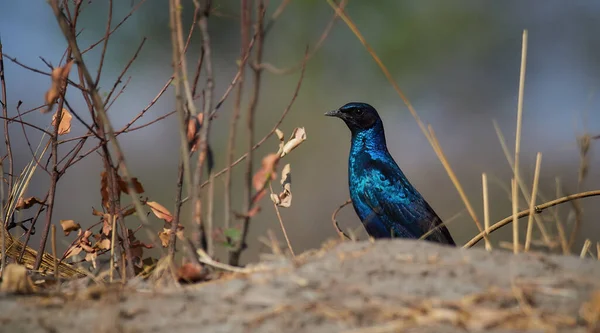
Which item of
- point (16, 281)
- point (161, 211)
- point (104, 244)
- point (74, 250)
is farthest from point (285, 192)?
point (16, 281)

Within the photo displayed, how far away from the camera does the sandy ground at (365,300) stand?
7.20ft

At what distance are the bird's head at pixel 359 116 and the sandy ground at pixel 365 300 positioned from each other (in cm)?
298

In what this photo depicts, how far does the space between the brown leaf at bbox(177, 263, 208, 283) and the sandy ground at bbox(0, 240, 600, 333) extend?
169 mm

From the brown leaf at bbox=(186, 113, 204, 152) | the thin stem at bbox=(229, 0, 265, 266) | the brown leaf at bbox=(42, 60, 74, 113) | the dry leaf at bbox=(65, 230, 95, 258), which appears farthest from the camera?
the dry leaf at bbox=(65, 230, 95, 258)

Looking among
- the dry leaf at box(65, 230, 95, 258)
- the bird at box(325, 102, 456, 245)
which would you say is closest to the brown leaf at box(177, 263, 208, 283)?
the dry leaf at box(65, 230, 95, 258)

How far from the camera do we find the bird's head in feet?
18.5

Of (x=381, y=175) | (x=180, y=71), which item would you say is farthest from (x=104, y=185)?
(x=381, y=175)

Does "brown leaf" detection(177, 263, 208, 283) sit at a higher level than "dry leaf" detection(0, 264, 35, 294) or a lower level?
lower

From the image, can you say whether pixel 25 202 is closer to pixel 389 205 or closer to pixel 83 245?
pixel 83 245

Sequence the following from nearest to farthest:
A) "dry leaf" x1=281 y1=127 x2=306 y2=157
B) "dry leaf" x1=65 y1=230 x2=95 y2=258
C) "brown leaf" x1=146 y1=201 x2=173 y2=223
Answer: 1. "dry leaf" x1=281 y1=127 x2=306 y2=157
2. "brown leaf" x1=146 y1=201 x2=173 y2=223
3. "dry leaf" x1=65 y1=230 x2=95 y2=258

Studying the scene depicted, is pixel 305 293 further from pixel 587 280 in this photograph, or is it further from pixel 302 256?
pixel 587 280

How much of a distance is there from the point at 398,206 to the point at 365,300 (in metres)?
3.01

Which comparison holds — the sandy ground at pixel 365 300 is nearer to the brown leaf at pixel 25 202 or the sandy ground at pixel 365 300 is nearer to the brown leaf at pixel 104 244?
the brown leaf at pixel 104 244

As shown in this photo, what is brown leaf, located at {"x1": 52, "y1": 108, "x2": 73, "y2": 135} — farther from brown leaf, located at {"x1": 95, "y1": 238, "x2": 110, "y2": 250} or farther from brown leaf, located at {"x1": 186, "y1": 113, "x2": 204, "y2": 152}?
brown leaf, located at {"x1": 186, "y1": 113, "x2": 204, "y2": 152}
